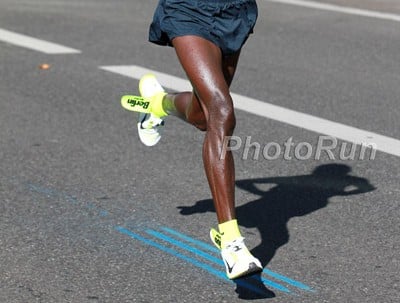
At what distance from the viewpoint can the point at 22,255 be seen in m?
5.91

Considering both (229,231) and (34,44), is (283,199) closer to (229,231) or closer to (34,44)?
(229,231)

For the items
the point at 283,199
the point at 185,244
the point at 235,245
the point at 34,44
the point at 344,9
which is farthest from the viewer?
the point at 344,9

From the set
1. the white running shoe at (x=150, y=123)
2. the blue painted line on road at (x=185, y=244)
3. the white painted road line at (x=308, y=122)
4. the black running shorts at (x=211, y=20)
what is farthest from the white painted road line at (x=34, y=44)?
the black running shorts at (x=211, y=20)

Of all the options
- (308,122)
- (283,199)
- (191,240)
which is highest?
(191,240)

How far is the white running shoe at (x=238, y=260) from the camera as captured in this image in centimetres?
526

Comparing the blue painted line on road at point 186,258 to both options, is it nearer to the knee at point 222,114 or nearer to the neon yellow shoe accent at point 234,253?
the neon yellow shoe accent at point 234,253

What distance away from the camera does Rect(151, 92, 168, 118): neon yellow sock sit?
23.3 feet

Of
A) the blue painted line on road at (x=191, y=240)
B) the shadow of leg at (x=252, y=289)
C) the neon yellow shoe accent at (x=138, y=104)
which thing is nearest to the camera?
the shadow of leg at (x=252, y=289)

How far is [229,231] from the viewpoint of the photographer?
5.45 metres

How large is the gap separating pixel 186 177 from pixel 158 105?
2.12ft

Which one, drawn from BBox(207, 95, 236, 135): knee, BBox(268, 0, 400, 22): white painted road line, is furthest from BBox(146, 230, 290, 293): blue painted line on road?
BBox(268, 0, 400, 22): white painted road line

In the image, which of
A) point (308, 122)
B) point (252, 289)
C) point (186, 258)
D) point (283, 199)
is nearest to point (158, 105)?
point (283, 199)

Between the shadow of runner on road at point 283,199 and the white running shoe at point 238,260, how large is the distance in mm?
499

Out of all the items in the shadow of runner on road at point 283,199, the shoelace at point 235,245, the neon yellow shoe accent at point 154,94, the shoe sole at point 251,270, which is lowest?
the shadow of runner on road at point 283,199
